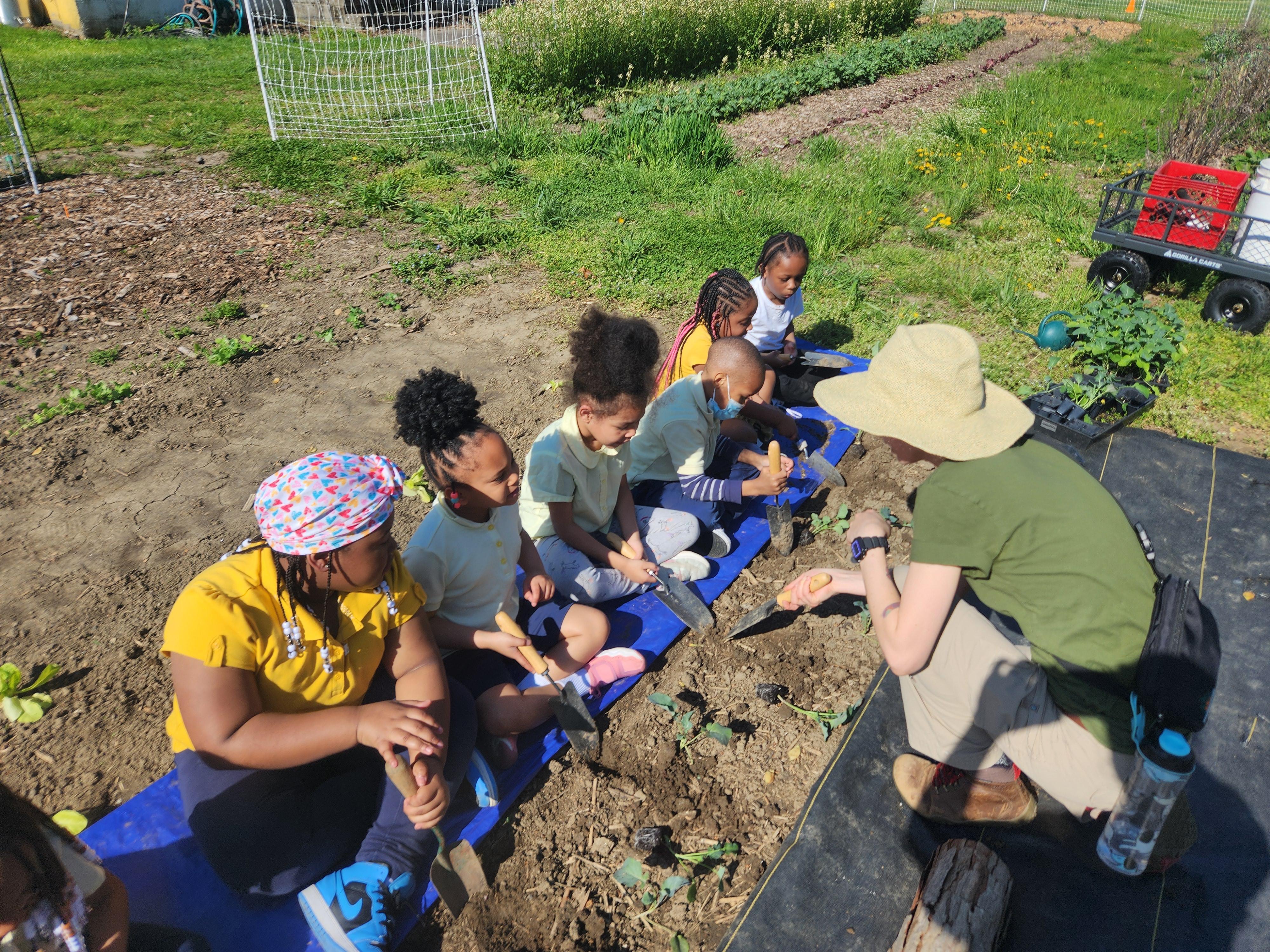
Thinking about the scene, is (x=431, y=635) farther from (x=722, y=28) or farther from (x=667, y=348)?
(x=722, y=28)

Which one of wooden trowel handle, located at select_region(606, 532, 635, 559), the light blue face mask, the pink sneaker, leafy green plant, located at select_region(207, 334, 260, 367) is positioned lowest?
the pink sneaker

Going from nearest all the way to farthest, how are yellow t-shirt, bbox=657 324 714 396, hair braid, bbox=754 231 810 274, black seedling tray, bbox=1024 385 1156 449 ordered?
yellow t-shirt, bbox=657 324 714 396 → black seedling tray, bbox=1024 385 1156 449 → hair braid, bbox=754 231 810 274

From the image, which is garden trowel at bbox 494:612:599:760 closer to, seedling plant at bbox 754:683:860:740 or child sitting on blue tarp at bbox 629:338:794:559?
seedling plant at bbox 754:683:860:740

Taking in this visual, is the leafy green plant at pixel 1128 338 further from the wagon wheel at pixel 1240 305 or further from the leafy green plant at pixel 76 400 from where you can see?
the leafy green plant at pixel 76 400

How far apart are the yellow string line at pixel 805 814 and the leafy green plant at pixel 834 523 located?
2.91 feet

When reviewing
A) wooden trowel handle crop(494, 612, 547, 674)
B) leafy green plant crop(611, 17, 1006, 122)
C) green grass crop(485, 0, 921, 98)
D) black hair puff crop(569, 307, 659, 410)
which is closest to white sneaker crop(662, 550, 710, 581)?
black hair puff crop(569, 307, 659, 410)

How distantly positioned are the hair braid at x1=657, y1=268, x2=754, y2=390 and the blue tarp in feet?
5.55

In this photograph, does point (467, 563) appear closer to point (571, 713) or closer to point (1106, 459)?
point (571, 713)

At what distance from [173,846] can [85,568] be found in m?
1.66

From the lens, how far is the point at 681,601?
2.94 metres

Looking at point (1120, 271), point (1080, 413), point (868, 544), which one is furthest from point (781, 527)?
point (1120, 271)

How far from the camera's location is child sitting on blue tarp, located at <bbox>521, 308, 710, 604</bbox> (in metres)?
2.68

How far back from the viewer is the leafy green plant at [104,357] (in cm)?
471

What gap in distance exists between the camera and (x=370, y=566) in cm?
189
